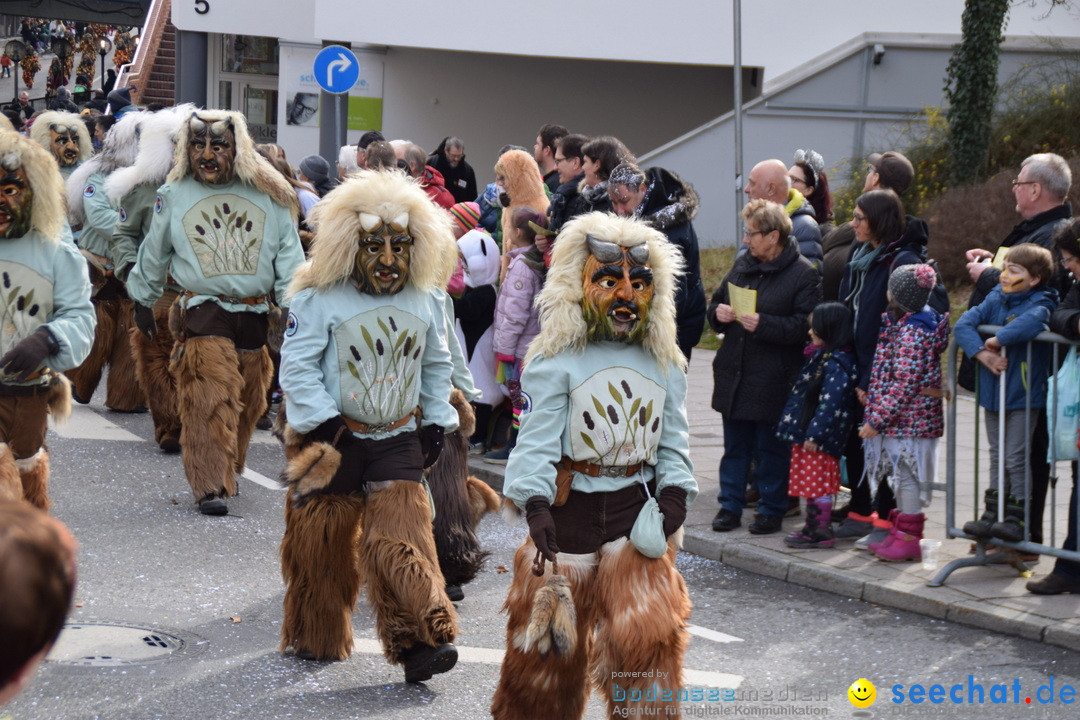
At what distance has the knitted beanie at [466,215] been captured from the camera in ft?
30.2

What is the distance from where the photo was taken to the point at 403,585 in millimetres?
5008

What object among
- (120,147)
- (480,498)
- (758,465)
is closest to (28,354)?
(480,498)

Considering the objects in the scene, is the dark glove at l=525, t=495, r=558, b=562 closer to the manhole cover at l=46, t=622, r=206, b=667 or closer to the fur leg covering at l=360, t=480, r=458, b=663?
the fur leg covering at l=360, t=480, r=458, b=663

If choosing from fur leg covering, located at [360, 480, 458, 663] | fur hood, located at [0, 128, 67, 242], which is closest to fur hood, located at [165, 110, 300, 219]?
fur hood, located at [0, 128, 67, 242]

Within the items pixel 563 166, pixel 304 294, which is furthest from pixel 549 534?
pixel 563 166

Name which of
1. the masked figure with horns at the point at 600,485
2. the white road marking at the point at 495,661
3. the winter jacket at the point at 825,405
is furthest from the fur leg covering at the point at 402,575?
the winter jacket at the point at 825,405

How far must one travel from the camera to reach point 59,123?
11.0 metres

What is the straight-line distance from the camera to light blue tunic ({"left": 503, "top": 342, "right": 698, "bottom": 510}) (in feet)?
14.2

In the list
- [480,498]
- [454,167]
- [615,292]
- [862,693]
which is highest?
[454,167]

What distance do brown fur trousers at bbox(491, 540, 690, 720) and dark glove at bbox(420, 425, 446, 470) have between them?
1.26 meters

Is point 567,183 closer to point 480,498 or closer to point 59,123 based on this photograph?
point 480,498

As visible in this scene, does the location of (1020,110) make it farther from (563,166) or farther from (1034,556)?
(1034,556)

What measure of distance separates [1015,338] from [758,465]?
173 cm

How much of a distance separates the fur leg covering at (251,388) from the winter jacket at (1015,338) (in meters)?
4.11
